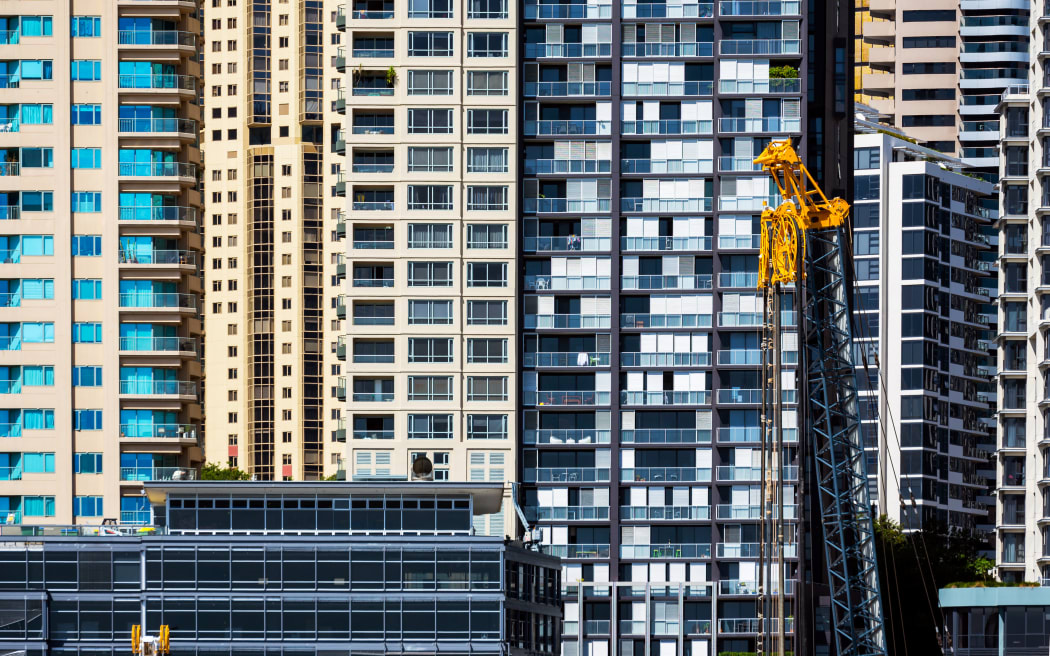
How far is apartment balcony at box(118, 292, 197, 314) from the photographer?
15900 cm

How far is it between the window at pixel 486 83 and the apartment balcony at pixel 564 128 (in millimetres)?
3995

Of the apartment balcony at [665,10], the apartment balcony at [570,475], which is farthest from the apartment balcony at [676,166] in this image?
the apartment balcony at [570,475]

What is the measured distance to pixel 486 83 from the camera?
554ft

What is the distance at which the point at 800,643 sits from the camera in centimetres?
16125

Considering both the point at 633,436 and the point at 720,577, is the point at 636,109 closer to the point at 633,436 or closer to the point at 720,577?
the point at 633,436

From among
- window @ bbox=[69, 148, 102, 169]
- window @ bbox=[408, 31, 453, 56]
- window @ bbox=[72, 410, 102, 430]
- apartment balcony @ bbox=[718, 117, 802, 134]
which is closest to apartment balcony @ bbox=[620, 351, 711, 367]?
apartment balcony @ bbox=[718, 117, 802, 134]

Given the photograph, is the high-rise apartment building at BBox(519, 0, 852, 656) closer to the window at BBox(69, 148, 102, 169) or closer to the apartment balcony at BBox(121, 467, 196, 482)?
the apartment balcony at BBox(121, 467, 196, 482)

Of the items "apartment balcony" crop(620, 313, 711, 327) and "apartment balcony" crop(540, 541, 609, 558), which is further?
"apartment balcony" crop(620, 313, 711, 327)

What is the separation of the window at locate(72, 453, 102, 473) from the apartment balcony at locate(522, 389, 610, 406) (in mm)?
34295

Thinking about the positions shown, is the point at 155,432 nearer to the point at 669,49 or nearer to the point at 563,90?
the point at 563,90

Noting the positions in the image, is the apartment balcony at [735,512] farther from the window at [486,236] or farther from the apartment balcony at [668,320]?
the window at [486,236]

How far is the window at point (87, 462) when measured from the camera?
155750 mm

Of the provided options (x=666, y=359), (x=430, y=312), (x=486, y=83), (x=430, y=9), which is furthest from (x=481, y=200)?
(x=666, y=359)

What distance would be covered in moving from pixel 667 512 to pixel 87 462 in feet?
148
